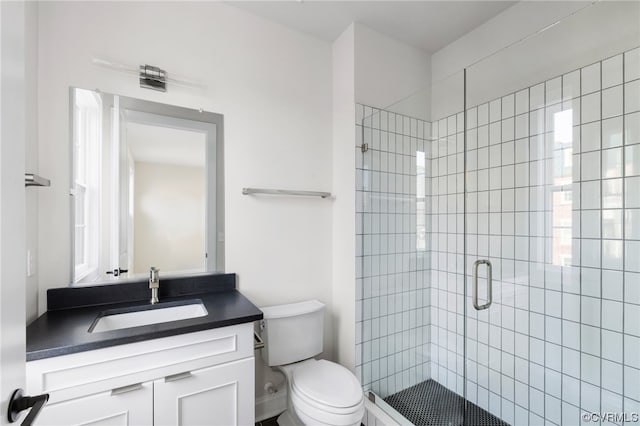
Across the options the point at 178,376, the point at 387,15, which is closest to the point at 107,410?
the point at 178,376

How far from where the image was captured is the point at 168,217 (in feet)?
5.51

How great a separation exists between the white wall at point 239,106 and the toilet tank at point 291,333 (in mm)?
224

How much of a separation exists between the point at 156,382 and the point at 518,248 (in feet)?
6.92

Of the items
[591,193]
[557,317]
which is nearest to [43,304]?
[557,317]

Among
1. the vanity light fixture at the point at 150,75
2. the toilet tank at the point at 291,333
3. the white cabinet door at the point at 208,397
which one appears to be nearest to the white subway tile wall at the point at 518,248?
the toilet tank at the point at 291,333

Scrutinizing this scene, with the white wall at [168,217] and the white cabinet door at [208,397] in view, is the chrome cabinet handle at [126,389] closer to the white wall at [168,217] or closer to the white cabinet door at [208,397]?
the white cabinet door at [208,397]

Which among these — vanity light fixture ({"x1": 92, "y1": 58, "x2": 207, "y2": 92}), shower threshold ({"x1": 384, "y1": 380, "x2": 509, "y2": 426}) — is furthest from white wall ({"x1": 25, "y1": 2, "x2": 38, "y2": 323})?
shower threshold ({"x1": 384, "y1": 380, "x2": 509, "y2": 426})

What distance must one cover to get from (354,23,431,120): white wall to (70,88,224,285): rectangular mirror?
105 centimetres

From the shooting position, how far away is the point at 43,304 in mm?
1388

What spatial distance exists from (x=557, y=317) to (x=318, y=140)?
1.86 meters

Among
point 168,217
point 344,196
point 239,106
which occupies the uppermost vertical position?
point 239,106

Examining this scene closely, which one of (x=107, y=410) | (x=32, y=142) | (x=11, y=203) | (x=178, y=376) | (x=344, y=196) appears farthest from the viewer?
(x=344, y=196)
